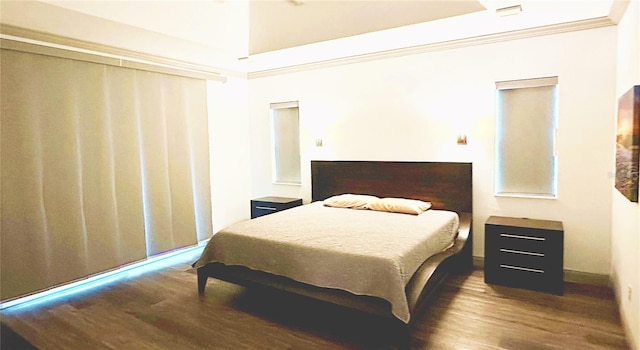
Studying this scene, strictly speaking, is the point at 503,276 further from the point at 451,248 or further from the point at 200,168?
the point at 200,168

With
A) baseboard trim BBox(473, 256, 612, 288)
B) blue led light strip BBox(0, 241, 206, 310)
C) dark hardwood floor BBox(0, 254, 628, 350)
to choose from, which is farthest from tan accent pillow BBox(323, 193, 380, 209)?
baseboard trim BBox(473, 256, 612, 288)

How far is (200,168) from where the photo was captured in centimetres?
503

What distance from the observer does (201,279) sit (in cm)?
361

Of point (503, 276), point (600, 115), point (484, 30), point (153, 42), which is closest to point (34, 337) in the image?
point (153, 42)

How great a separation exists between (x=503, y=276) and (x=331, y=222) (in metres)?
1.64

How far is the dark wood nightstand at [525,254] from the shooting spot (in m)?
3.36

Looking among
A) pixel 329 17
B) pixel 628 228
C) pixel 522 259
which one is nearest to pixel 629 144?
pixel 628 228

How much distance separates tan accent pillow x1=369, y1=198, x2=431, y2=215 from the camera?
13.1 feet

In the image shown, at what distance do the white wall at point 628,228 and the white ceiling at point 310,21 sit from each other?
0.33 meters

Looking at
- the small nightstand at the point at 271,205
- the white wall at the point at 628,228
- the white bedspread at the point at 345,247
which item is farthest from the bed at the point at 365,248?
the white wall at the point at 628,228

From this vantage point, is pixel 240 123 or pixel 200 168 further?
pixel 240 123

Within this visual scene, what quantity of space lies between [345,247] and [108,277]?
8.91ft

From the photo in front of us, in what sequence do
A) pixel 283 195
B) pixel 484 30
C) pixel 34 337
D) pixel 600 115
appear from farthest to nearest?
1. pixel 283 195
2. pixel 484 30
3. pixel 600 115
4. pixel 34 337

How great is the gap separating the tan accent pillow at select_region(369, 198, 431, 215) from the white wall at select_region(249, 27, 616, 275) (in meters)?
0.56
